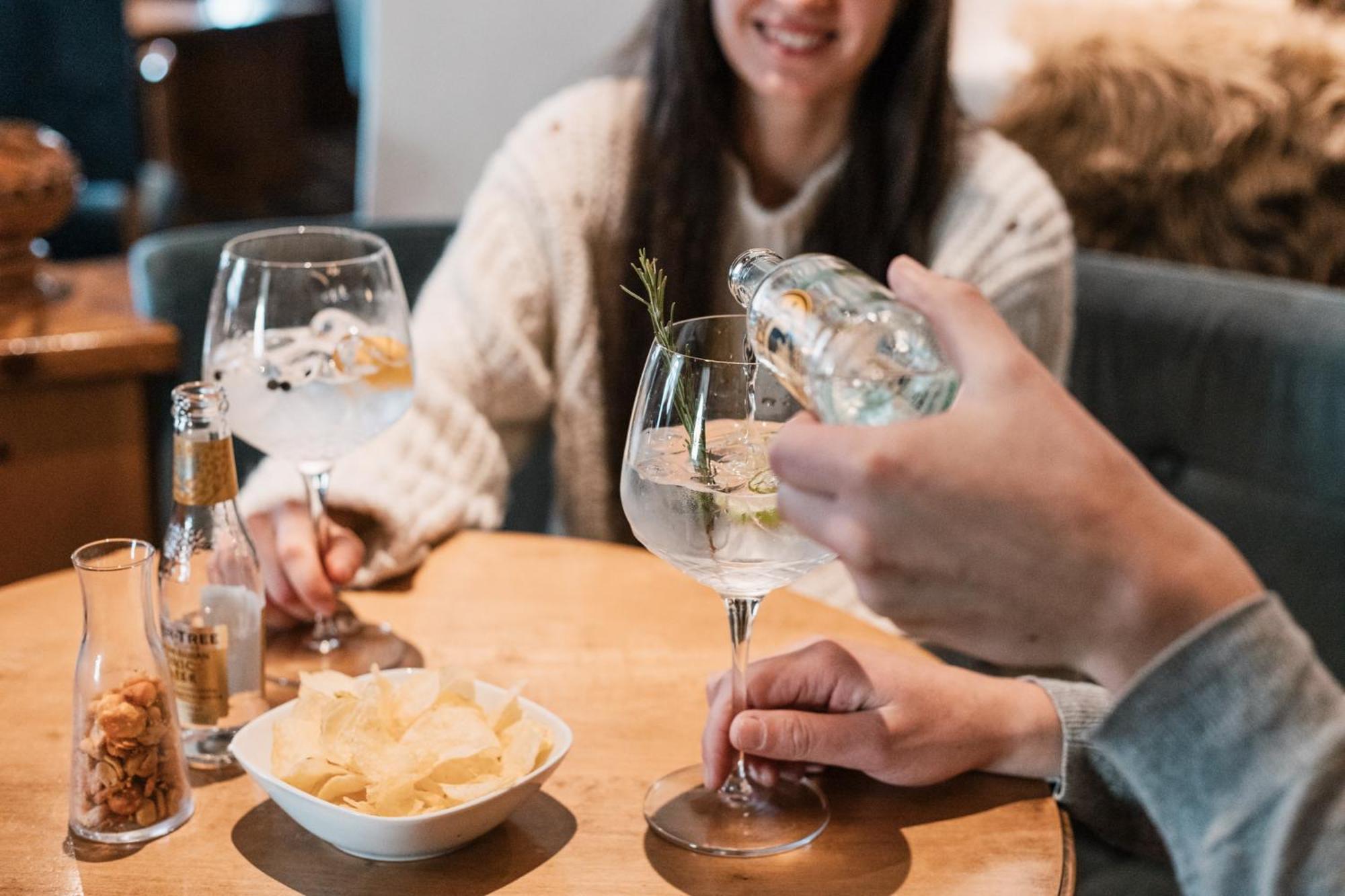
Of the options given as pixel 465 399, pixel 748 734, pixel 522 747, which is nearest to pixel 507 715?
pixel 522 747

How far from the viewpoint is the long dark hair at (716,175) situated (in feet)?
5.30

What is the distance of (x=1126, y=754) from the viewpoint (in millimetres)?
616

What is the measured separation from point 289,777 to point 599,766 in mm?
202

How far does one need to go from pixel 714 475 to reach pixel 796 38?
92 centimetres

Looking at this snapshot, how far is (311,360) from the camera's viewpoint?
3.24ft

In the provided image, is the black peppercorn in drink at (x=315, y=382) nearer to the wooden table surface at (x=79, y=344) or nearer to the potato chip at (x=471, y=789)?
the potato chip at (x=471, y=789)

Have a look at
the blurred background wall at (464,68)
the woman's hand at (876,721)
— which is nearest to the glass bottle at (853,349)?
the woman's hand at (876,721)

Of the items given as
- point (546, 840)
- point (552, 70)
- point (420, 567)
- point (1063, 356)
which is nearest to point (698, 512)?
point (546, 840)

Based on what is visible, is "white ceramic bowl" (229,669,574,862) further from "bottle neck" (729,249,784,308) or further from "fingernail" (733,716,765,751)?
"bottle neck" (729,249,784,308)

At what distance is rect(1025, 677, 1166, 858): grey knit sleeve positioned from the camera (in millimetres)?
867

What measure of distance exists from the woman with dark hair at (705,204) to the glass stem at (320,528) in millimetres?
396

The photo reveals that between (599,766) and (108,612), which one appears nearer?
(108,612)

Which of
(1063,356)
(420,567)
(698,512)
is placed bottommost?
(420,567)

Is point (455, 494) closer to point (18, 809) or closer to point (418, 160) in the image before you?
point (18, 809)
